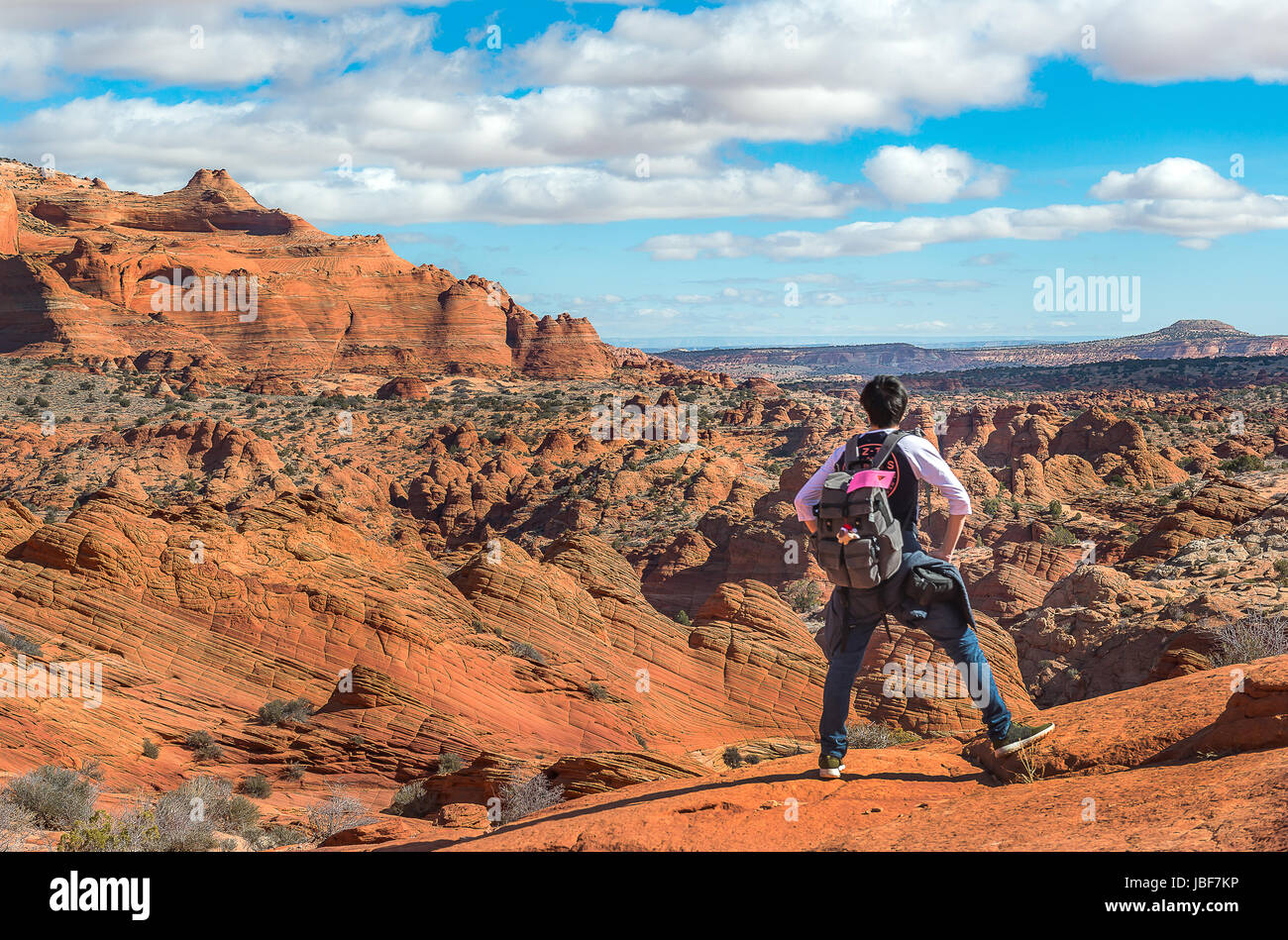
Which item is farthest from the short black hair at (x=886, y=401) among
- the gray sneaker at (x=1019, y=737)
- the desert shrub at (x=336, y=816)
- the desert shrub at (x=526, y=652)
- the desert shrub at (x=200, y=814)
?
the desert shrub at (x=526, y=652)

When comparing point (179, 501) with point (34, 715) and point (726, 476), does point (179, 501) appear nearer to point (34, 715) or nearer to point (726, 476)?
point (726, 476)

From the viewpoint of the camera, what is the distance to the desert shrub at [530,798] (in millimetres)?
9062

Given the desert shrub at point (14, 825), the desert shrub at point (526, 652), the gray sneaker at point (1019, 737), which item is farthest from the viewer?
the desert shrub at point (526, 652)

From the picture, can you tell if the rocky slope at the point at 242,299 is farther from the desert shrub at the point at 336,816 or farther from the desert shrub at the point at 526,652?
the desert shrub at the point at 336,816

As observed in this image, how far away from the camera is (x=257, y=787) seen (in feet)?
38.9

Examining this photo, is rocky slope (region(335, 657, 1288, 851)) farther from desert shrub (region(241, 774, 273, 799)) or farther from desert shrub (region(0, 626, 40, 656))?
desert shrub (region(0, 626, 40, 656))

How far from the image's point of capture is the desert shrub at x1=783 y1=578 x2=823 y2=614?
31375mm

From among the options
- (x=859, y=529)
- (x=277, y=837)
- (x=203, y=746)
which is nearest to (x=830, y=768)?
(x=859, y=529)

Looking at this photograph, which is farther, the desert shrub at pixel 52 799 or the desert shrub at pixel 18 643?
the desert shrub at pixel 18 643

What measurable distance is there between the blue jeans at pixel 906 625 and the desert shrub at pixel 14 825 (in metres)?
6.28

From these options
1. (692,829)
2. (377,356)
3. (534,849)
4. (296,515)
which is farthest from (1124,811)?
(377,356)

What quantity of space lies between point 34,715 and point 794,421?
58725mm

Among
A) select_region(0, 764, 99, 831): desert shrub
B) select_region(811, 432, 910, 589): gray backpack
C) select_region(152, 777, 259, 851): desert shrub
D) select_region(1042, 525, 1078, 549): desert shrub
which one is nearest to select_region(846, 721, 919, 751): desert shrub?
select_region(811, 432, 910, 589): gray backpack
